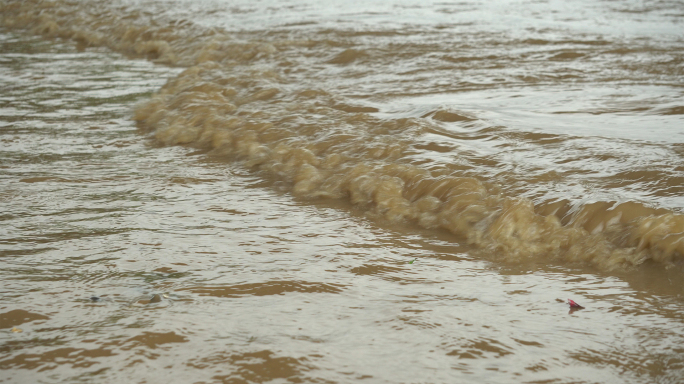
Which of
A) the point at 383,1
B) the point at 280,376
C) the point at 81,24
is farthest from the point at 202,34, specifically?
the point at 280,376

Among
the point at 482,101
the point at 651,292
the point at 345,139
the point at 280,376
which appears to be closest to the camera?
the point at 280,376

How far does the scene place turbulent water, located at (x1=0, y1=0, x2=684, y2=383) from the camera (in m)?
2.11

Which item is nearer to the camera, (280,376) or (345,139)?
(280,376)

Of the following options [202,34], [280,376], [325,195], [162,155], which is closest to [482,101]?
[325,195]

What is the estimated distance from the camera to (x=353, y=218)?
11.1 feet

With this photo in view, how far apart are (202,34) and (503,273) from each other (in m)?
6.75

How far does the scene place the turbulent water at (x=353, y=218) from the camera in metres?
2.11

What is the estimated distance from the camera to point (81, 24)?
9797 millimetres

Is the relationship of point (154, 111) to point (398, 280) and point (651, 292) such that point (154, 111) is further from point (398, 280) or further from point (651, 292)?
point (651, 292)

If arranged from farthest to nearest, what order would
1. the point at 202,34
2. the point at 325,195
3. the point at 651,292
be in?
the point at 202,34
the point at 325,195
the point at 651,292

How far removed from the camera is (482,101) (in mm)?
5145

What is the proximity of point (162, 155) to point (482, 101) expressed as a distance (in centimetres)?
223

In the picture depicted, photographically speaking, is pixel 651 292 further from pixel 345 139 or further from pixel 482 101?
pixel 482 101

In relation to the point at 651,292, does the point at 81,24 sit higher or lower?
higher
